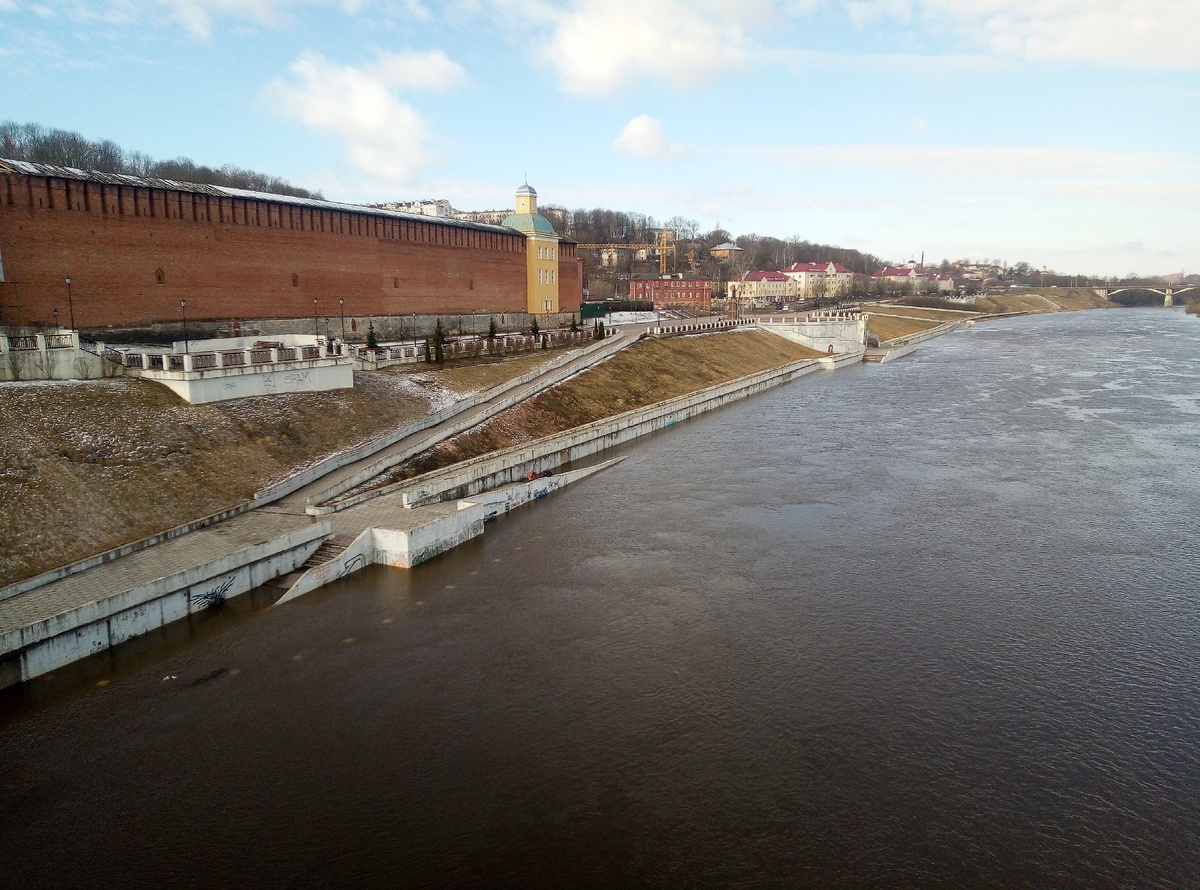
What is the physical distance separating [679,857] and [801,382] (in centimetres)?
4273

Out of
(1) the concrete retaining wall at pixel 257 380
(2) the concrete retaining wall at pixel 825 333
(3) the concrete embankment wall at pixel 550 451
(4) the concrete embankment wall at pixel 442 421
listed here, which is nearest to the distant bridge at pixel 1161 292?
(2) the concrete retaining wall at pixel 825 333

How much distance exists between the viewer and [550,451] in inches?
977

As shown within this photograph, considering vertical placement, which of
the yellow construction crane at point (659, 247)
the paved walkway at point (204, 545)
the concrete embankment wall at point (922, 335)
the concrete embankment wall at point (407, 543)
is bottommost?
the concrete embankment wall at point (407, 543)

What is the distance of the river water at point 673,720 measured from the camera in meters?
8.59

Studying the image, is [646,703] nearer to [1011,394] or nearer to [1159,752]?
[1159,752]

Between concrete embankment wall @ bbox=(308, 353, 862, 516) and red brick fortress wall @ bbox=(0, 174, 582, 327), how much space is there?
13521 millimetres

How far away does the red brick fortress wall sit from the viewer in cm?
2369

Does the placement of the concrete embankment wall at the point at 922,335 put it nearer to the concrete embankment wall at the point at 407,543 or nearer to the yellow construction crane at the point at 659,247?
the yellow construction crane at the point at 659,247

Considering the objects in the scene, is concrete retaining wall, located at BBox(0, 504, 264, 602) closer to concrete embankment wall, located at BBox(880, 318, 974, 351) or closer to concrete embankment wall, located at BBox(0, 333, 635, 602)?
concrete embankment wall, located at BBox(0, 333, 635, 602)

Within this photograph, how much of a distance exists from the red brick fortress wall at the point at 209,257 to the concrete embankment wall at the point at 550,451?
13521 mm

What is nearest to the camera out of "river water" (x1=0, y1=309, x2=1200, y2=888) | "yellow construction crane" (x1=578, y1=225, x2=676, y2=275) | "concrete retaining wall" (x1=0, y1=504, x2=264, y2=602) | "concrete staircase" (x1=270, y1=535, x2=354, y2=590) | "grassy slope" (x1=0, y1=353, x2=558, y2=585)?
"river water" (x1=0, y1=309, x2=1200, y2=888)

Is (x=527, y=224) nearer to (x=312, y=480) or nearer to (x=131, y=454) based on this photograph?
(x=312, y=480)

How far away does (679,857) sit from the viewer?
8508mm

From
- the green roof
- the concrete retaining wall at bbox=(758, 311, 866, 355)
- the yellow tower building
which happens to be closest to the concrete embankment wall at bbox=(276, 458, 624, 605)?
the yellow tower building
